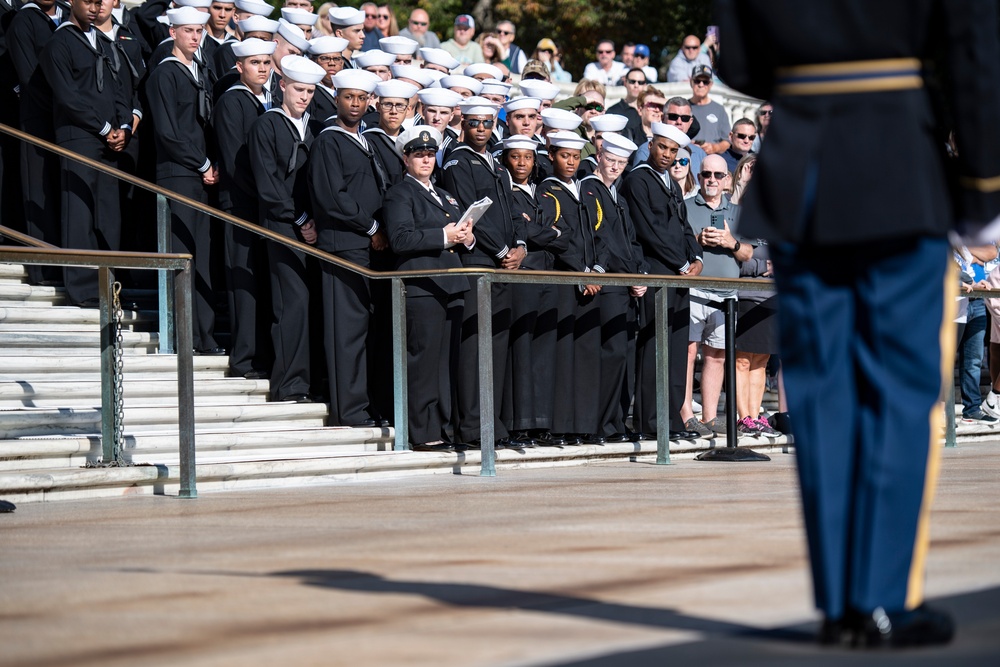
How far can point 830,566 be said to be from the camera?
3.71 m

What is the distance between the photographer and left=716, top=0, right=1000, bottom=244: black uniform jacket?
365 centimetres

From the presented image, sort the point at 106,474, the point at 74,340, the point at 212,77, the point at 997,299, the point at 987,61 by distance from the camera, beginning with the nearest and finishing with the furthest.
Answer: the point at 987,61, the point at 106,474, the point at 74,340, the point at 212,77, the point at 997,299

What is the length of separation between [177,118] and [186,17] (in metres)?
0.78

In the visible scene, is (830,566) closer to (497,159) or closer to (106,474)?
(106,474)

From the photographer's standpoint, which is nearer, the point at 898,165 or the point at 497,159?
the point at 898,165

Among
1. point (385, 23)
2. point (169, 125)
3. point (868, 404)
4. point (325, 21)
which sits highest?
point (385, 23)

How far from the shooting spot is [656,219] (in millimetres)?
12062

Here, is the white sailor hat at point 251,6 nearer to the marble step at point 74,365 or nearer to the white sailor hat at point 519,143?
the white sailor hat at point 519,143

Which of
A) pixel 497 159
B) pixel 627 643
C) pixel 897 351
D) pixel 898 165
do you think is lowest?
pixel 627 643

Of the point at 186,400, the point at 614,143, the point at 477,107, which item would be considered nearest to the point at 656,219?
the point at 614,143

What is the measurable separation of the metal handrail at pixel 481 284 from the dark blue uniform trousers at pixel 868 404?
16.2 ft

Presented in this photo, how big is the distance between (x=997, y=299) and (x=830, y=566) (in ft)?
35.6

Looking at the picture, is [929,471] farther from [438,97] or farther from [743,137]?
[743,137]

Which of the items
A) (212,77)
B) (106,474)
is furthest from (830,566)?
(212,77)
